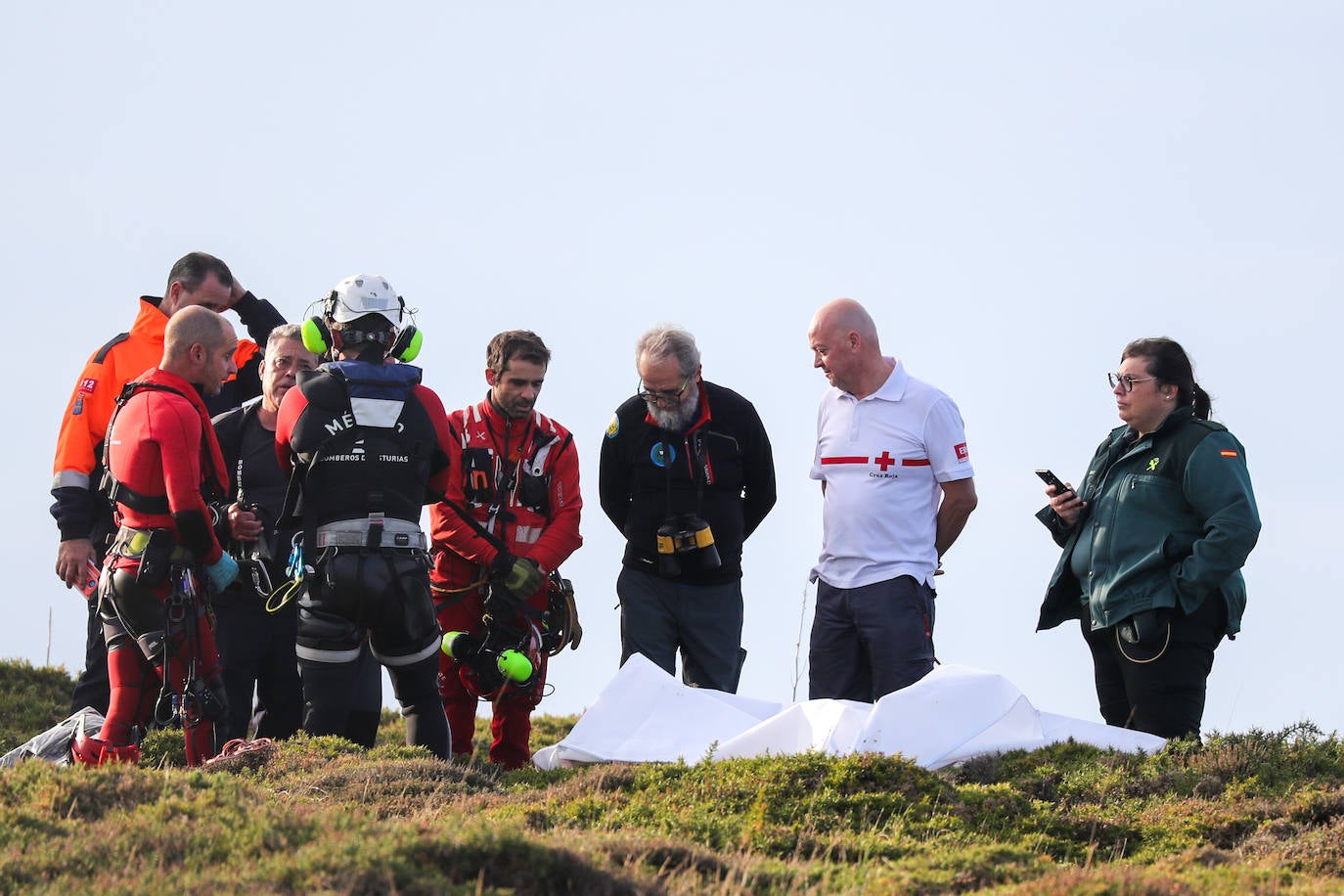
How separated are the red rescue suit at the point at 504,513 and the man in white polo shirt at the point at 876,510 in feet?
4.99

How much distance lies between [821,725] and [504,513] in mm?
2273

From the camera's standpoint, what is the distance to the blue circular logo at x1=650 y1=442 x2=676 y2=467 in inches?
365

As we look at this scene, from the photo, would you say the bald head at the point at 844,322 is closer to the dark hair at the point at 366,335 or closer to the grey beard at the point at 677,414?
the grey beard at the point at 677,414

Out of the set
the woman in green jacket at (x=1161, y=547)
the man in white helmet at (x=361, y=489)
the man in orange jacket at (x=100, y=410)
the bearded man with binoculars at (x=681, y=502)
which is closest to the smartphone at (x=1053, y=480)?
the woman in green jacket at (x=1161, y=547)

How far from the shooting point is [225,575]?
7.91m

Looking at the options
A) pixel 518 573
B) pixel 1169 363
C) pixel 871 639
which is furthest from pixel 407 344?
pixel 1169 363

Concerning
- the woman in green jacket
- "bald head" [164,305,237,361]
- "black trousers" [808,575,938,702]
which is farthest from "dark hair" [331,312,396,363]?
the woman in green jacket

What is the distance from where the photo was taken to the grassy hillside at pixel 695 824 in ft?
17.6

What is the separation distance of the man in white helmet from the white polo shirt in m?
2.20

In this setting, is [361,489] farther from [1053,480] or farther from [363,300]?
[1053,480]

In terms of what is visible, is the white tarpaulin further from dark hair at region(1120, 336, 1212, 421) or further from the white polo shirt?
dark hair at region(1120, 336, 1212, 421)

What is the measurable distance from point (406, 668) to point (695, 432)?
227 centimetres

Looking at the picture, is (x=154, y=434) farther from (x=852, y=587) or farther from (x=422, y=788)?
(x=852, y=587)

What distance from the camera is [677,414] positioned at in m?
9.28
